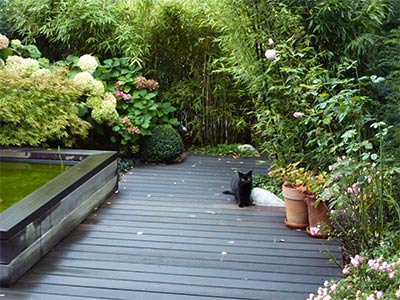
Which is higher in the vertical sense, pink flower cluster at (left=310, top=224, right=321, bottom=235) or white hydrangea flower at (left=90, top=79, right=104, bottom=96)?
A: white hydrangea flower at (left=90, top=79, right=104, bottom=96)

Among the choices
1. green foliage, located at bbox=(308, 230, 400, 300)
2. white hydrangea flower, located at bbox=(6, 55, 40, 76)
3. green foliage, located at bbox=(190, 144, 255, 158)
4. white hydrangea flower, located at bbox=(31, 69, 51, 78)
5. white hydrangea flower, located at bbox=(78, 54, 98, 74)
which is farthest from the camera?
green foliage, located at bbox=(190, 144, 255, 158)

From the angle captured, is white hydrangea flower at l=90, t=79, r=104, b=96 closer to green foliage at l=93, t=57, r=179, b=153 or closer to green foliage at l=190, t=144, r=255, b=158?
green foliage at l=93, t=57, r=179, b=153

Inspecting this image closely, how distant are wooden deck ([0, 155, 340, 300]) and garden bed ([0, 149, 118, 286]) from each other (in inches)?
2.9

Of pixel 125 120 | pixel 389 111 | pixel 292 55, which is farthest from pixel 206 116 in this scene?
pixel 389 111

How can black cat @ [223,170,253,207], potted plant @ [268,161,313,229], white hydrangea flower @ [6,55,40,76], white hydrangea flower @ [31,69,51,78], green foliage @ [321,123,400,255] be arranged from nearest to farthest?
green foliage @ [321,123,400,255] < potted plant @ [268,161,313,229] < black cat @ [223,170,253,207] < white hydrangea flower @ [31,69,51,78] < white hydrangea flower @ [6,55,40,76]

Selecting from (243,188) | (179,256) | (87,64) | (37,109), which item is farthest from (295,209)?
(87,64)

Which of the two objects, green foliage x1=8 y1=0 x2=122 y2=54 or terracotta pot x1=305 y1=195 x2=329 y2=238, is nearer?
terracotta pot x1=305 y1=195 x2=329 y2=238

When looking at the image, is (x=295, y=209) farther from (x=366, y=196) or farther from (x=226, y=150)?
(x=226, y=150)

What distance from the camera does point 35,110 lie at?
4.52m

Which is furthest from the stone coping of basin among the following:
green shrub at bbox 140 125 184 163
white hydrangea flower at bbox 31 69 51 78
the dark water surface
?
green shrub at bbox 140 125 184 163

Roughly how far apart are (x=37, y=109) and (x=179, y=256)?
2.11 metres

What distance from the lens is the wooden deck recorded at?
2711mm

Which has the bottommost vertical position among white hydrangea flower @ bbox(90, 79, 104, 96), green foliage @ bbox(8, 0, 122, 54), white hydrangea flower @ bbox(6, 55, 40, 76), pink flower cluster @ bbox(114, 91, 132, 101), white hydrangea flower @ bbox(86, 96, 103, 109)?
white hydrangea flower @ bbox(86, 96, 103, 109)

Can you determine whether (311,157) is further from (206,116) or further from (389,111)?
(206,116)
